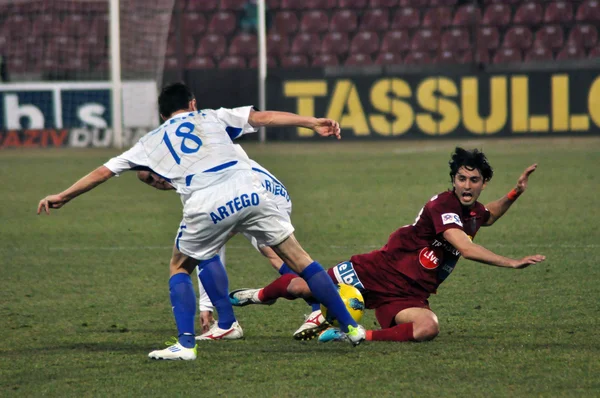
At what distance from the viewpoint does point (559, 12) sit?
23.4m

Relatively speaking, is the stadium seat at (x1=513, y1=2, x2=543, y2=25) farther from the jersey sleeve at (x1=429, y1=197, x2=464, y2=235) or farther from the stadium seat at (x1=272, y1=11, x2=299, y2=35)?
the jersey sleeve at (x1=429, y1=197, x2=464, y2=235)

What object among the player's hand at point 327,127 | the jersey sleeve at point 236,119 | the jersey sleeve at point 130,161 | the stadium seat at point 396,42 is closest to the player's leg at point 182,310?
the jersey sleeve at point 130,161

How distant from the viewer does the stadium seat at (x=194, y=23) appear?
974 inches

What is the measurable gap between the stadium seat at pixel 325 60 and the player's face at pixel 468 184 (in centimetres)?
1839

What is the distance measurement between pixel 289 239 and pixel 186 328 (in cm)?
70

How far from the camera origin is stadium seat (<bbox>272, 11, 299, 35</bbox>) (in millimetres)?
24578

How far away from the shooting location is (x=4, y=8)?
71.9ft

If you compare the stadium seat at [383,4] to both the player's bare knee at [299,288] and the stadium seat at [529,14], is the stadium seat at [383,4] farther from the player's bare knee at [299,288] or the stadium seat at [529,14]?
the player's bare knee at [299,288]

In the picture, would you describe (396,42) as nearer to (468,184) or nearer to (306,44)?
(306,44)

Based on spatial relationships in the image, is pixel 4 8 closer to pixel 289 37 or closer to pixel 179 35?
pixel 179 35

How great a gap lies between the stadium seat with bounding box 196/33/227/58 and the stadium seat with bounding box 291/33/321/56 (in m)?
1.74

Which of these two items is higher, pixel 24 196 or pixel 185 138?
pixel 185 138

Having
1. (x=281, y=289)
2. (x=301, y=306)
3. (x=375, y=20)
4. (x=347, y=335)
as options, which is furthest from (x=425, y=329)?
(x=375, y=20)

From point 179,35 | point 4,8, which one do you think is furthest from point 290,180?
point 4,8
